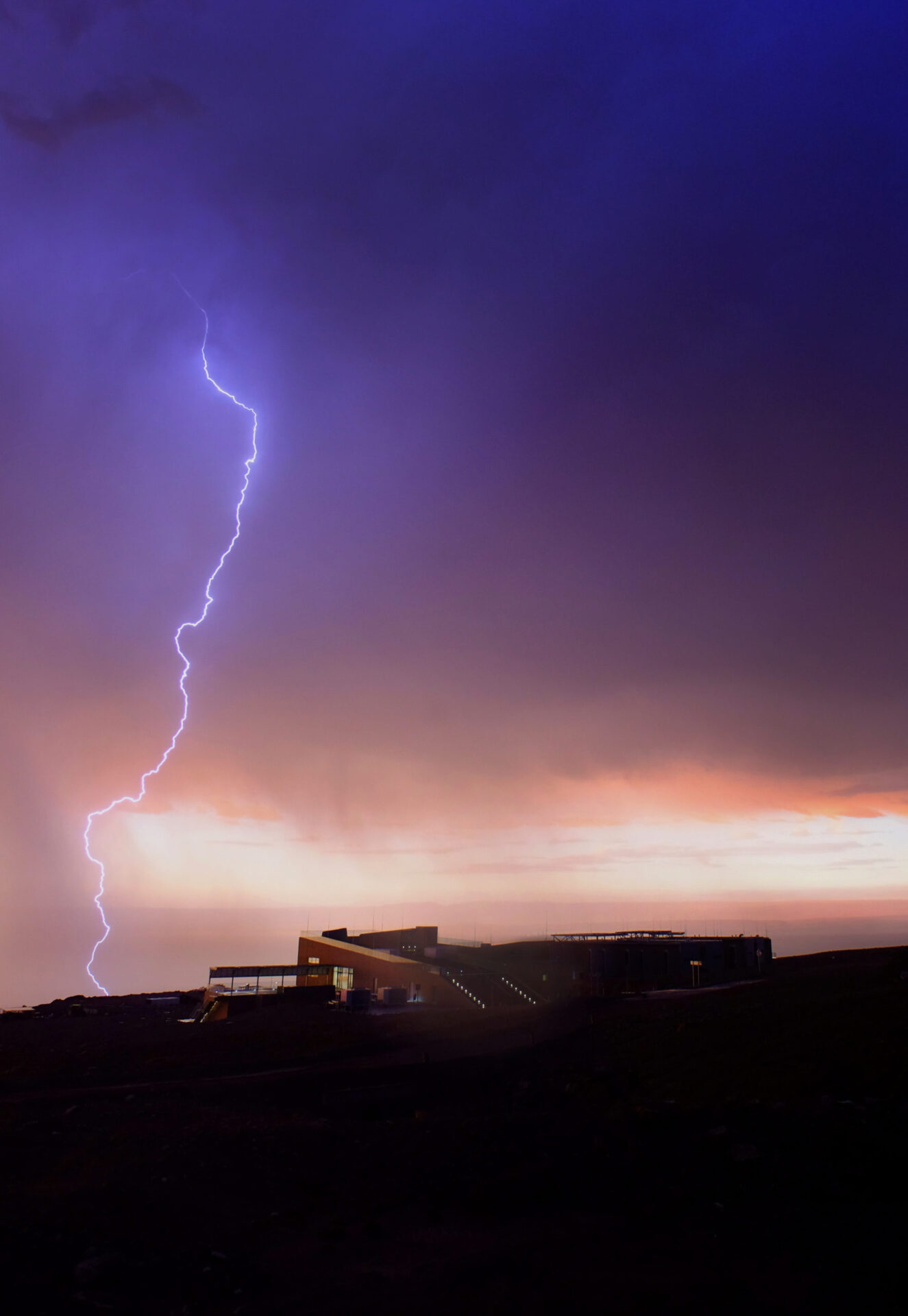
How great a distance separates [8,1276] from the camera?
28.0 ft

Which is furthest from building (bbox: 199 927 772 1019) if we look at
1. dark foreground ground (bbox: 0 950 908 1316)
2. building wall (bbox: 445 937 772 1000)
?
dark foreground ground (bbox: 0 950 908 1316)

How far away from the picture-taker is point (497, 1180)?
11438 mm

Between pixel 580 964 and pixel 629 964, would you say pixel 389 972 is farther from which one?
pixel 629 964

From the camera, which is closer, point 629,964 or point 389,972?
point 389,972

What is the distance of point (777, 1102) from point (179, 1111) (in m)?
11.8

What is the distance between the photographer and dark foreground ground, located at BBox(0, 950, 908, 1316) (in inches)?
331

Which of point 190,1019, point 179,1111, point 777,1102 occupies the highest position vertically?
point 777,1102

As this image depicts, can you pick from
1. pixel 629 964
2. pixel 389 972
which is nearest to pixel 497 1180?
pixel 389 972

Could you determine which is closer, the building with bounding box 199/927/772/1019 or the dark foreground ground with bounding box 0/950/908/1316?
the dark foreground ground with bounding box 0/950/908/1316

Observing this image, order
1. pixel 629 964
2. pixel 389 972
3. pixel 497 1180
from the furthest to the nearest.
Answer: pixel 629 964
pixel 389 972
pixel 497 1180

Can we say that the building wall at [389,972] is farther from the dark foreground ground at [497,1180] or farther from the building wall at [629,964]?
the dark foreground ground at [497,1180]

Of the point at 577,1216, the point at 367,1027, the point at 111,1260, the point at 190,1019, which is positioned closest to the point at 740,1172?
the point at 577,1216

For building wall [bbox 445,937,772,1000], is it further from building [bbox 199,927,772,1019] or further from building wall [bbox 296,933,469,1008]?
building wall [bbox 296,933,469,1008]

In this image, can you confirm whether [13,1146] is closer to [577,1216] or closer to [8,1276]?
[8,1276]
